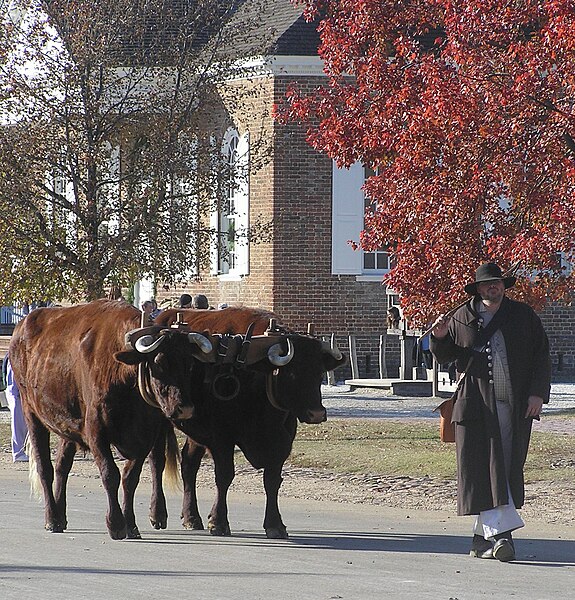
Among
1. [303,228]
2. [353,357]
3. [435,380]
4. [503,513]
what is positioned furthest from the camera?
[303,228]

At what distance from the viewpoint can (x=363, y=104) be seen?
16.8 metres

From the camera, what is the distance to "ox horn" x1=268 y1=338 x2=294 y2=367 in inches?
432

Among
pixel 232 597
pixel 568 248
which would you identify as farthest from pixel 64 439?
pixel 568 248

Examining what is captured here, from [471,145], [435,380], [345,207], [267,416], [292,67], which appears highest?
[292,67]

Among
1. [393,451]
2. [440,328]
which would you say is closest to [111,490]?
[440,328]

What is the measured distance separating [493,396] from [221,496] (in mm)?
2351

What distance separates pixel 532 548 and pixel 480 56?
19.4 feet

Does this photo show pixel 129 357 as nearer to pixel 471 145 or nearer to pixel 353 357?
pixel 471 145

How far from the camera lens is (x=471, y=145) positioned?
14.9m

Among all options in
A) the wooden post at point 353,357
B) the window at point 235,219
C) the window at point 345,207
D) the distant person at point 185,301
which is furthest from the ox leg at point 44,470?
the window at point 345,207

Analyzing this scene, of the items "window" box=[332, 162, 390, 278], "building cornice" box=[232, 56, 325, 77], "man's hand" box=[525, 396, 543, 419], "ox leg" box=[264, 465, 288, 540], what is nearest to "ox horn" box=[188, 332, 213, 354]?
"ox leg" box=[264, 465, 288, 540]

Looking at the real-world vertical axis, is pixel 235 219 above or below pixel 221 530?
above

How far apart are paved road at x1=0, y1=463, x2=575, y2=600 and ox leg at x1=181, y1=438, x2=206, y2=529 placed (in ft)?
0.47

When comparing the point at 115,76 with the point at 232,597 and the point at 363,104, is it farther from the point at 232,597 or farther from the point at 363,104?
the point at 232,597
